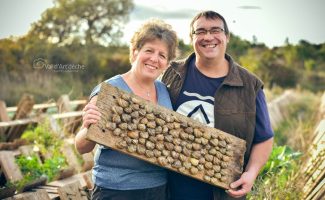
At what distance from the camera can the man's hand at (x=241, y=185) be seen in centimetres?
331

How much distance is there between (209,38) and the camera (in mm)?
3348

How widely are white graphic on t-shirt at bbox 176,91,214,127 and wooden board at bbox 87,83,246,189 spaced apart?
143mm

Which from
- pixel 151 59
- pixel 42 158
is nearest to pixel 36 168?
pixel 42 158

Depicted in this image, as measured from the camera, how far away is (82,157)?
6.81 m

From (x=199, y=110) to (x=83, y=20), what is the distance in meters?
13.7

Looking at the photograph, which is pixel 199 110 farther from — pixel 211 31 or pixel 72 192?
pixel 72 192

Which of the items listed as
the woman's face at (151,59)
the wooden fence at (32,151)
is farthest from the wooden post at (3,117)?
the woman's face at (151,59)

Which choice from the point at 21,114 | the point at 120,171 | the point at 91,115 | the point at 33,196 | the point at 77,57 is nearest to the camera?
the point at 91,115

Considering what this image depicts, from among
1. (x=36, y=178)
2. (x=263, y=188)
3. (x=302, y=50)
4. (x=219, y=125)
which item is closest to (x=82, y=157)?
(x=36, y=178)

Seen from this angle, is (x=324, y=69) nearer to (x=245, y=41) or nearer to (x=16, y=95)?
(x=245, y=41)

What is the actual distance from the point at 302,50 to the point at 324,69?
4.77 ft

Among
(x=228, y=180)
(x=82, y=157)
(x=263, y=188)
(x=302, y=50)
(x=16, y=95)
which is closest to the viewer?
(x=228, y=180)

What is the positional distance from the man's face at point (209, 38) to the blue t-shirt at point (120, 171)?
0.56m

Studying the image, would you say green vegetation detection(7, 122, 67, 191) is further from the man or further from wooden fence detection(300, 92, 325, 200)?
wooden fence detection(300, 92, 325, 200)
